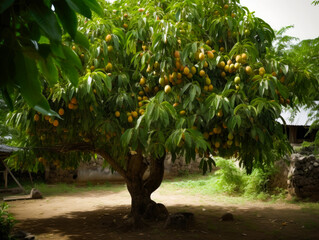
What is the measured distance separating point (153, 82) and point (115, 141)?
974 mm

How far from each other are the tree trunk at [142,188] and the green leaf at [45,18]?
524 centimetres

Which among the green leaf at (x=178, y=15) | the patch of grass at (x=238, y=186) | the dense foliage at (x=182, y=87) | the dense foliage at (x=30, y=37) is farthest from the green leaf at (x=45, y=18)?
the patch of grass at (x=238, y=186)

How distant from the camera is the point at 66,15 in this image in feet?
2.86

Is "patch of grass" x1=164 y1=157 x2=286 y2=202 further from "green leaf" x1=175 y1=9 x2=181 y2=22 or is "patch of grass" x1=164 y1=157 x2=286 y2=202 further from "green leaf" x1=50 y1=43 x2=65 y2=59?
"green leaf" x1=50 y1=43 x2=65 y2=59

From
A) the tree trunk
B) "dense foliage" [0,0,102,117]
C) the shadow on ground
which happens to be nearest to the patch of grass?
the shadow on ground

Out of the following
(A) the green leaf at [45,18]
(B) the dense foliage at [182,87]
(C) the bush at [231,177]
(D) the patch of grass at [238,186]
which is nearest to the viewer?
(A) the green leaf at [45,18]

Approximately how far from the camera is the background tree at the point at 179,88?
359cm

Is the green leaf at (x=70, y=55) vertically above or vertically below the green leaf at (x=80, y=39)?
below

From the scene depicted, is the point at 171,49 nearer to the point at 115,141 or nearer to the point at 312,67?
the point at 115,141

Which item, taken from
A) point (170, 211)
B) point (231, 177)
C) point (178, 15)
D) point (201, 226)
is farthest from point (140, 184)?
point (231, 177)

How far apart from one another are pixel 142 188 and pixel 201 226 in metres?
1.29

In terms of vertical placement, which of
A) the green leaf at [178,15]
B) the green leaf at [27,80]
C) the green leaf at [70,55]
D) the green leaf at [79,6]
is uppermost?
the green leaf at [178,15]

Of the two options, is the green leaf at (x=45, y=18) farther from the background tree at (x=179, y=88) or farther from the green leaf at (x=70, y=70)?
the background tree at (x=179, y=88)

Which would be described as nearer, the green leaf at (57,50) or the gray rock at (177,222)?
the green leaf at (57,50)
